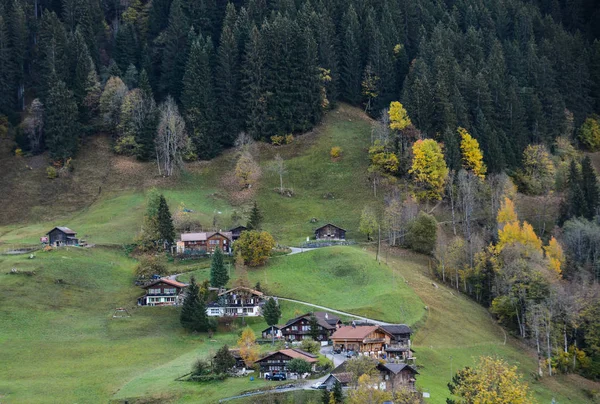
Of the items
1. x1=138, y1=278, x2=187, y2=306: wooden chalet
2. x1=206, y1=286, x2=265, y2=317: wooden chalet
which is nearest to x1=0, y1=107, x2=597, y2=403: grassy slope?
x1=138, y1=278, x2=187, y2=306: wooden chalet

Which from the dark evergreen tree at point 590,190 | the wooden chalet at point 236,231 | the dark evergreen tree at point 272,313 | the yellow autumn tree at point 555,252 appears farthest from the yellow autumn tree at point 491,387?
the dark evergreen tree at point 590,190

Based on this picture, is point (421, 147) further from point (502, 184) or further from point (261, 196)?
point (261, 196)

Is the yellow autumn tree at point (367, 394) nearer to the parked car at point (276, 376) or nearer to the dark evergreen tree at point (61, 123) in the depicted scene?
the parked car at point (276, 376)

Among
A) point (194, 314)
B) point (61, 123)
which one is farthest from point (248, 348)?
point (61, 123)

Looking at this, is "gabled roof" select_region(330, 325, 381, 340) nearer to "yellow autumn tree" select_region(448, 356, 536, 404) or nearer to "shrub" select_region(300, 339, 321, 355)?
"shrub" select_region(300, 339, 321, 355)

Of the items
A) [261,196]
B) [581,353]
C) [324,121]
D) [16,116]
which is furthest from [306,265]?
[16,116]
